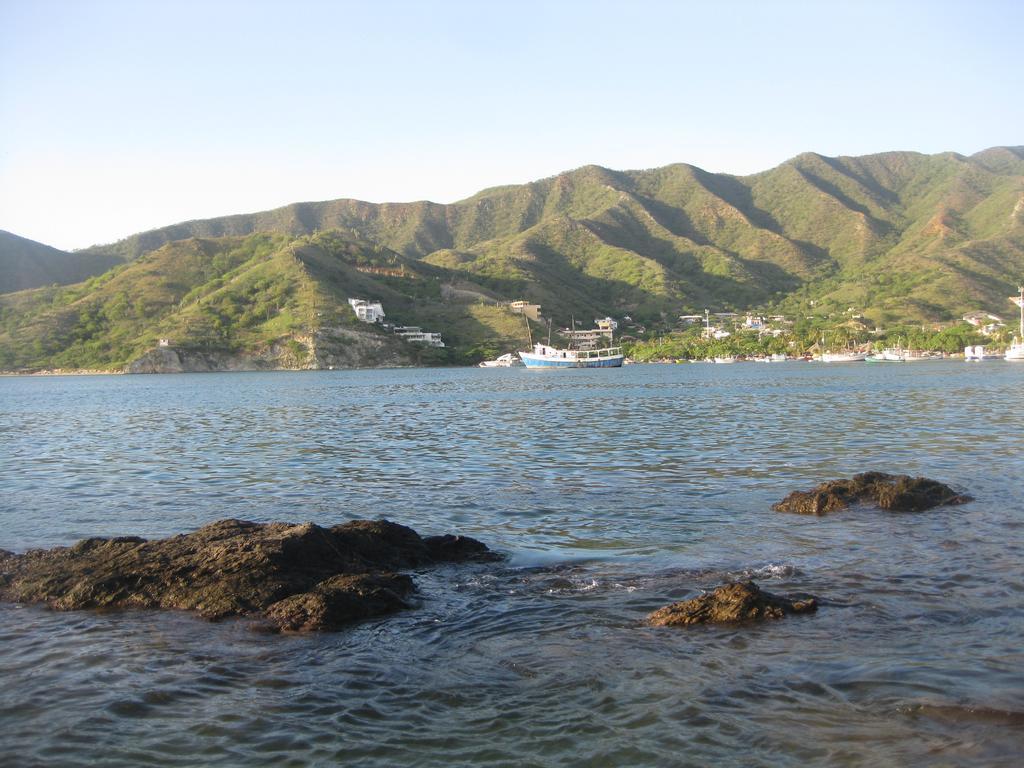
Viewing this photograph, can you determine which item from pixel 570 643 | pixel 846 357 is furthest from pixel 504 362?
pixel 570 643

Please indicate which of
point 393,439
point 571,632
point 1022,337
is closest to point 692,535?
point 571,632

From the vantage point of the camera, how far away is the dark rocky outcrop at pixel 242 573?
11.1 metres

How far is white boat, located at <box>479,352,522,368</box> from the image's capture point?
17762cm

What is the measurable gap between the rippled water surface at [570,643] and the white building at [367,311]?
547ft

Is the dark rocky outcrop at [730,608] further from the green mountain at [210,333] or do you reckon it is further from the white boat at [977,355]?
the green mountain at [210,333]

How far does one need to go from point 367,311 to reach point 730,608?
186m

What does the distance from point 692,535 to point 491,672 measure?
752cm

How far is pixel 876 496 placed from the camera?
17.6 m

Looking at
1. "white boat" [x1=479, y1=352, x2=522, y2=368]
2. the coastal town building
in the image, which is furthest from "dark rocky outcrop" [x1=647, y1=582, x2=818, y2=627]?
the coastal town building

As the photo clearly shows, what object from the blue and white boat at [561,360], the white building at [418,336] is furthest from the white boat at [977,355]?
the white building at [418,336]

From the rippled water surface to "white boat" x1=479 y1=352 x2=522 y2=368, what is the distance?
152516 millimetres

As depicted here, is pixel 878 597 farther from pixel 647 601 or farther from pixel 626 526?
pixel 626 526

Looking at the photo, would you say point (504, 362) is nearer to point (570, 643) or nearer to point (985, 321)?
point (985, 321)

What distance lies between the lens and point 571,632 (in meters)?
10.1
